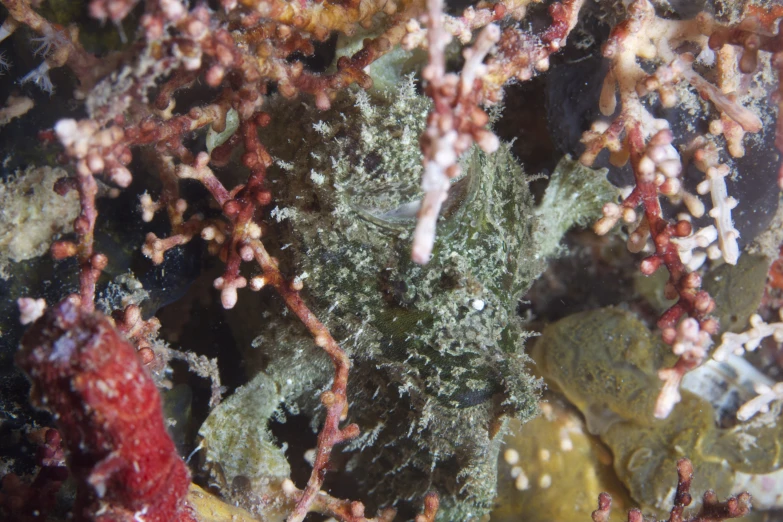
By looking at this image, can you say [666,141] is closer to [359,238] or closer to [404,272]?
A: [404,272]

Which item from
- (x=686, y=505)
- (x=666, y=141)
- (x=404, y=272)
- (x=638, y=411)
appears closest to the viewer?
(x=666, y=141)

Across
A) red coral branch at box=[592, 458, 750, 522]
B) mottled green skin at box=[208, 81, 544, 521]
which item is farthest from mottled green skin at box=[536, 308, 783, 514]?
mottled green skin at box=[208, 81, 544, 521]

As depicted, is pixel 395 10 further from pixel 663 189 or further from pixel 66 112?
pixel 66 112

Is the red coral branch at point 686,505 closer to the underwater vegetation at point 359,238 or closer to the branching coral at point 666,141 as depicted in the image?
the underwater vegetation at point 359,238

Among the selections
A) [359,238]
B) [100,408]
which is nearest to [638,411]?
[359,238]

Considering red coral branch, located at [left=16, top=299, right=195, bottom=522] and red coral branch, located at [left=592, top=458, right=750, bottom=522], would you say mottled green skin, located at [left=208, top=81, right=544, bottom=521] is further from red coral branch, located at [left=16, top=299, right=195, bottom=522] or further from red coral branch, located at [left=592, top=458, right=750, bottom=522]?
red coral branch, located at [left=16, top=299, right=195, bottom=522]

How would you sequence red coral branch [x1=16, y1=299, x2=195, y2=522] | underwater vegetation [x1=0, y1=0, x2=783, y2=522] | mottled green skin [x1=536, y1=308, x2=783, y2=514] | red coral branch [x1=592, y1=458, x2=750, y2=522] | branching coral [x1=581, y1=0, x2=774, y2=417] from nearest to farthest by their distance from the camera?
red coral branch [x1=16, y1=299, x2=195, y2=522], underwater vegetation [x1=0, y1=0, x2=783, y2=522], branching coral [x1=581, y1=0, x2=774, y2=417], red coral branch [x1=592, y1=458, x2=750, y2=522], mottled green skin [x1=536, y1=308, x2=783, y2=514]
